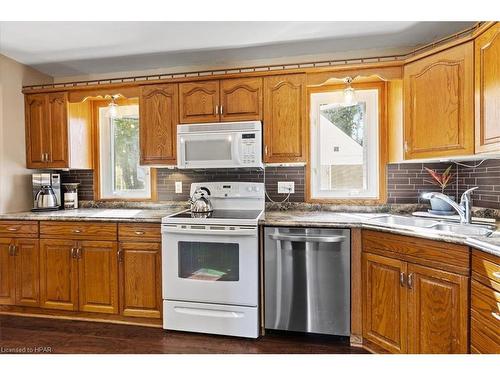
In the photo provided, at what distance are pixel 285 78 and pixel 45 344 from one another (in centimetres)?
271

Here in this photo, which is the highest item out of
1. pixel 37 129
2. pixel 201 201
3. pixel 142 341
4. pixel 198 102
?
pixel 198 102

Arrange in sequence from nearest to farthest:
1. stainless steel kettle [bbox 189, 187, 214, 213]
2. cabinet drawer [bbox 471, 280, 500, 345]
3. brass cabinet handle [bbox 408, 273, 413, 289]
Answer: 1. cabinet drawer [bbox 471, 280, 500, 345]
2. brass cabinet handle [bbox 408, 273, 413, 289]
3. stainless steel kettle [bbox 189, 187, 214, 213]

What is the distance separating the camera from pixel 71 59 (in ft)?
8.77

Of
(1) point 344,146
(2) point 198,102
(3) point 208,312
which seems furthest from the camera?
(1) point 344,146

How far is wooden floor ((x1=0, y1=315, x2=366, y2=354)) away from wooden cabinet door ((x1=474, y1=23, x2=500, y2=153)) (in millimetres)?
1554

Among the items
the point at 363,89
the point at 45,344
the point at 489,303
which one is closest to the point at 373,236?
the point at 489,303

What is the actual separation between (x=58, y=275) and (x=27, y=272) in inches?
11.8

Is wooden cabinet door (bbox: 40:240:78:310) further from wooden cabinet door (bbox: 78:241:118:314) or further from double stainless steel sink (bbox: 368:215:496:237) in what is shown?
double stainless steel sink (bbox: 368:215:496:237)

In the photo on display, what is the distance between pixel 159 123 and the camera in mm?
2545

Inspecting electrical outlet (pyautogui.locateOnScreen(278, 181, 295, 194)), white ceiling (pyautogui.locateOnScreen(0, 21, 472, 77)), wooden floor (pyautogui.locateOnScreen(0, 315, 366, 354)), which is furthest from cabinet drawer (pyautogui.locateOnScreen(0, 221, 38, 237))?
electrical outlet (pyautogui.locateOnScreen(278, 181, 295, 194))

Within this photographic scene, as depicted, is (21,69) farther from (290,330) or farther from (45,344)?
(290,330)

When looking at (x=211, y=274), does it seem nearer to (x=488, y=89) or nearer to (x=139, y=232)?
(x=139, y=232)

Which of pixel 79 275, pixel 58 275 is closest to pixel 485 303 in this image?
pixel 79 275

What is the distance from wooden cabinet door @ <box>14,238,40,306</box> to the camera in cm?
241
